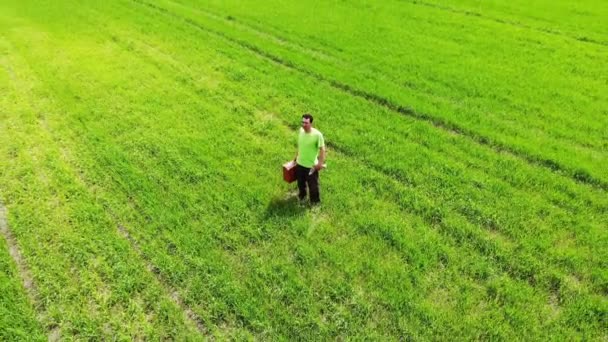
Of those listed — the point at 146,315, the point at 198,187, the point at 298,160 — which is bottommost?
the point at 146,315

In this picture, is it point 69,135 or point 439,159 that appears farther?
point 69,135

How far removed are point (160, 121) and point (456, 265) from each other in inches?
328

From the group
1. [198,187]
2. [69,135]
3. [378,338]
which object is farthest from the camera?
[69,135]

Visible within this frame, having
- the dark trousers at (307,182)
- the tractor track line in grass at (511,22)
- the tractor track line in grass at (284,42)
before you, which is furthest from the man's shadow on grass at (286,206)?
the tractor track line in grass at (511,22)

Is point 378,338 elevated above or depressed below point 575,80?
below

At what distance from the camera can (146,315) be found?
23.9 feet

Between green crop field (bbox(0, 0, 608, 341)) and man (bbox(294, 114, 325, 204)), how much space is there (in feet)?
1.59

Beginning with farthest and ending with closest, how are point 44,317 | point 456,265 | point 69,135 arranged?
point 69,135, point 456,265, point 44,317

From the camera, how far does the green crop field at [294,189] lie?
7.25 meters

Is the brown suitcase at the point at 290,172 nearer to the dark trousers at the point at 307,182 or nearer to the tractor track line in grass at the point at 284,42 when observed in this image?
the dark trousers at the point at 307,182

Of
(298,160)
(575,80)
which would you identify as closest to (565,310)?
(298,160)

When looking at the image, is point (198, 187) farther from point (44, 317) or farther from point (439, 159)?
point (439, 159)

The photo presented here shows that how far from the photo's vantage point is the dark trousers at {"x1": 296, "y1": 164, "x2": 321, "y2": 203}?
875 cm

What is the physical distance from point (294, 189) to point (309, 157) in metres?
1.39
